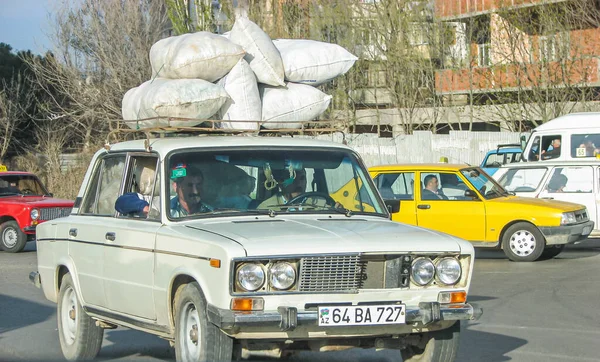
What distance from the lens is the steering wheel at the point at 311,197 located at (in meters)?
7.36

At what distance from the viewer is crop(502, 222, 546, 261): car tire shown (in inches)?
643

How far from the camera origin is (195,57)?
10.6m

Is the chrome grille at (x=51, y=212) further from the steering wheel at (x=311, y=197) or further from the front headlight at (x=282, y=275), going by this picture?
the front headlight at (x=282, y=275)

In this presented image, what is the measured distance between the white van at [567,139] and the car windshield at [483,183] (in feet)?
15.7

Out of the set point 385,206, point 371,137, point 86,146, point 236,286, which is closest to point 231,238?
point 236,286

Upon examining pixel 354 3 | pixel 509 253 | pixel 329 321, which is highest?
pixel 354 3

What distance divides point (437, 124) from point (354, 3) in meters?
5.68

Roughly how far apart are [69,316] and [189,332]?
2416mm

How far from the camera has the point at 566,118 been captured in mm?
22125

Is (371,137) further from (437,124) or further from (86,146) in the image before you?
(86,146)

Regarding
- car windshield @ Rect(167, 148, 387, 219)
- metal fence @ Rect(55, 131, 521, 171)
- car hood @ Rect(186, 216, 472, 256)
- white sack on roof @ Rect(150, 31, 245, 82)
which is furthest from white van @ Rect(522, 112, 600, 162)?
car hood @ Rect(186, 216, 472, 256)

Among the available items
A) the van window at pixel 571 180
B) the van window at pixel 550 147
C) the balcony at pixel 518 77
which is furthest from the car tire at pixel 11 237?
the balcony at pixel 518 77

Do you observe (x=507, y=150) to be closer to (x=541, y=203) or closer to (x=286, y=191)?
(x=541, y=203)

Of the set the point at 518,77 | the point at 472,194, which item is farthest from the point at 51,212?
the point at 518,77
